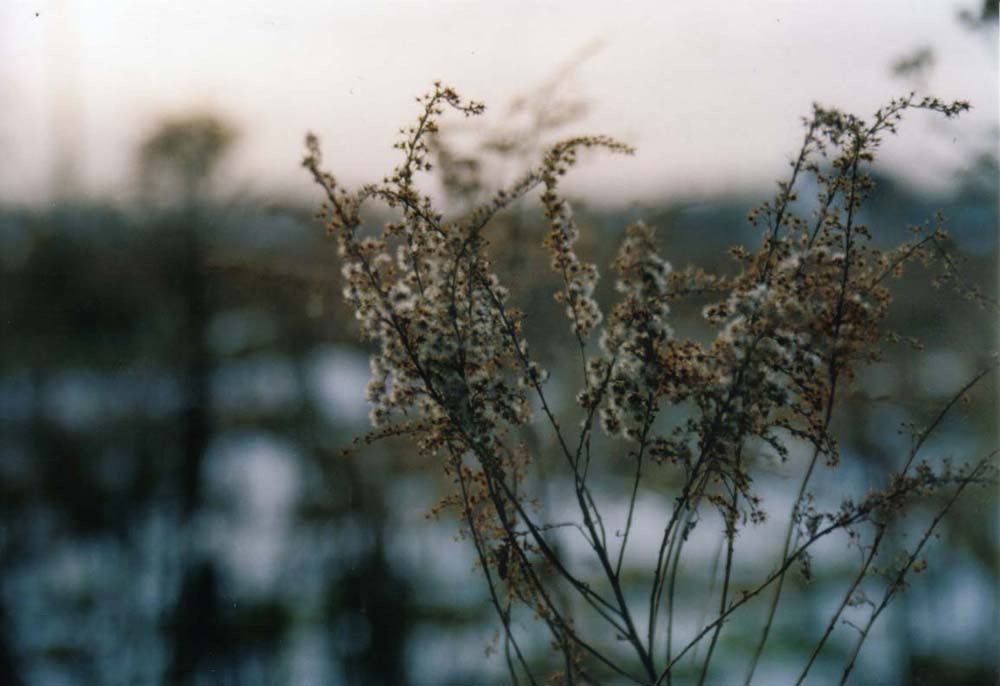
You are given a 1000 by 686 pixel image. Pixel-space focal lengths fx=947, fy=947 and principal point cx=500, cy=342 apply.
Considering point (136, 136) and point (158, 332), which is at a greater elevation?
point (136, 136)

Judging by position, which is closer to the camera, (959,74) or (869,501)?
(869,501)

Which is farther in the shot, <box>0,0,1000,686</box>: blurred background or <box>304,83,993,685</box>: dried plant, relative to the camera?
<box>0,0,1000,686</box>: blurred background

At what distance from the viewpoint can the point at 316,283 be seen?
0.89 metres

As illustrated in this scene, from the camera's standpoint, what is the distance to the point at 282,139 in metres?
0.85

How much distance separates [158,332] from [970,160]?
766 mm

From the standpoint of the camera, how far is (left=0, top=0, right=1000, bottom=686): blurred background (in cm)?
82

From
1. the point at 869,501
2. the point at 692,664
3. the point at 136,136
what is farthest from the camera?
the point at 136,136

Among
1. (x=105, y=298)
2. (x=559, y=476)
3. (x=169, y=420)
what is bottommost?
(x=559, y=476)

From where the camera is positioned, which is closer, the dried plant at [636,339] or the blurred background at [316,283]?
the dried plant at [636,339]

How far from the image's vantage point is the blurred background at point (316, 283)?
819mm

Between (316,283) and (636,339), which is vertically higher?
(316,283)

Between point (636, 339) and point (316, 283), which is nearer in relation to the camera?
point (636, 339)

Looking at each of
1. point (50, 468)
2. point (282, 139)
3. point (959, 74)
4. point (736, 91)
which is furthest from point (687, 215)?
point (50, 468)

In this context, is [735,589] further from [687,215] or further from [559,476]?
[687,215]
